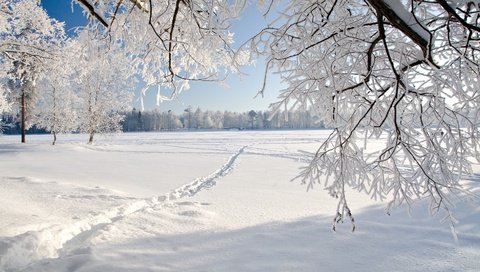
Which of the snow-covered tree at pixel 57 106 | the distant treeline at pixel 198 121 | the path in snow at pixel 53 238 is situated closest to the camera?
the path in snow at pixel 53 238

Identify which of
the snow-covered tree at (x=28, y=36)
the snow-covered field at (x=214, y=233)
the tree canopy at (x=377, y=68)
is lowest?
the snow-covered field at (x=214, y=233)

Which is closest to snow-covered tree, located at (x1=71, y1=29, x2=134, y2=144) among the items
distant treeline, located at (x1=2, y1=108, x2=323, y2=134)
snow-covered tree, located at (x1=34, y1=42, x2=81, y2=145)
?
snow-covered tree, located at (x1=34, y1=42, x2=81, y2=145)

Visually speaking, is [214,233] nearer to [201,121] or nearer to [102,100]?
[102,100]

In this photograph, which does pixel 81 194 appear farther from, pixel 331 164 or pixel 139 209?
pixel 331 164

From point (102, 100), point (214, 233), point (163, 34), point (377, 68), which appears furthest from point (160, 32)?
point (102, 100)

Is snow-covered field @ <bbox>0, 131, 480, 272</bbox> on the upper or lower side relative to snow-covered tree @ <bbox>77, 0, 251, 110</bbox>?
lower

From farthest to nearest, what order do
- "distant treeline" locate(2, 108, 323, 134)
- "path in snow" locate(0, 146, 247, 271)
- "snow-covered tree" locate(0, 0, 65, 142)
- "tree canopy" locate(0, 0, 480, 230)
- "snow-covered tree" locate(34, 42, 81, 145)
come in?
"distant treeline" locate(2, 108, 323, 134) < "snow-covered tree" locate(34, 42, 81, 145) < "snow-covered tree" locate(0, 0, 65, 142) < "path in snow" locate(0, 146, 247, 271) < "tree canopy" locate(0, 0, 480, 230)

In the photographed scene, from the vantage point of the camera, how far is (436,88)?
190cm

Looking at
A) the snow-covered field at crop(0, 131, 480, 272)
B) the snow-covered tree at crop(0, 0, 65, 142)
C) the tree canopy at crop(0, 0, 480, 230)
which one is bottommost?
the snow-covered field at crop(0, 131, 480, 272)

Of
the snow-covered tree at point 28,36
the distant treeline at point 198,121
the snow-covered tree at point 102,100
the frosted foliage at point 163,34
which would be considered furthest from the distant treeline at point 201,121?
the frosted foliage at point 163,34

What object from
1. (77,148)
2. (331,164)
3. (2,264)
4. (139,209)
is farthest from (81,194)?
(77,148)

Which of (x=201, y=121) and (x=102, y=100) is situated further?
(x=201, y=121)

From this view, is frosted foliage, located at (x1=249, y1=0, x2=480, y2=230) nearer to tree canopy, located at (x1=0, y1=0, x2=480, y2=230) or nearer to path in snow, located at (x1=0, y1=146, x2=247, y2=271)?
tree canopy, located at (x1=0, y1=0, x2=480, y2=230)

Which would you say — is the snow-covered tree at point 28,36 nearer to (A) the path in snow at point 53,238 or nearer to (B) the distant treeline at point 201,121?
(A) the path in snow at point 53,238
